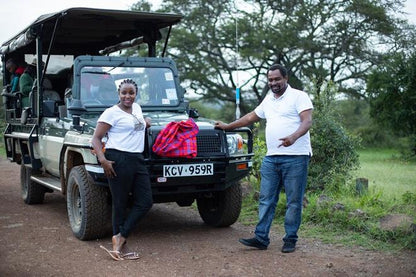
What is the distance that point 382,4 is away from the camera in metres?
29.1

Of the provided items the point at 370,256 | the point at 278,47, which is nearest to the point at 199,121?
the point at 370,256

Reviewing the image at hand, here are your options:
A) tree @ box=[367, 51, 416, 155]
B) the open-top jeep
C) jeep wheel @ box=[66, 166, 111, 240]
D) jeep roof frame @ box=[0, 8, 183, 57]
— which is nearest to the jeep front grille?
the open-top jeep

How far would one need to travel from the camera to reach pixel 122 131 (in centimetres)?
538

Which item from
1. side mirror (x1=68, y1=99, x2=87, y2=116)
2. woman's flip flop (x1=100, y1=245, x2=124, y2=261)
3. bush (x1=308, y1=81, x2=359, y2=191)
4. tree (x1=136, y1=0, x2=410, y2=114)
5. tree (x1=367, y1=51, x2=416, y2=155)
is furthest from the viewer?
tree (x1=136, y1=0, x2=410, y2=114)

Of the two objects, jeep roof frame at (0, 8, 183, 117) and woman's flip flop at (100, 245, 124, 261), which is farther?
jeep roof frame at (0, 8, 183, 117)

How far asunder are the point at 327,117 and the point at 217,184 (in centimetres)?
316

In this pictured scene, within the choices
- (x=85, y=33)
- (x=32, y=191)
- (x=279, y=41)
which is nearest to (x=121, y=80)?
(x=85, y=33)

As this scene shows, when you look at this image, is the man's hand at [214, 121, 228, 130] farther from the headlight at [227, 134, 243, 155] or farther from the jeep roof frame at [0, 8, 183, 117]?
the jeep roof frame at [0, 8, 183, 117]

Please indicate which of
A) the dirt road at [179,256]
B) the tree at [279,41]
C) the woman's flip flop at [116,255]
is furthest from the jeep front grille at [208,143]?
the tree at [279,41]

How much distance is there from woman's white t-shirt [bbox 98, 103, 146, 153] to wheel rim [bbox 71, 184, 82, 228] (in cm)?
119

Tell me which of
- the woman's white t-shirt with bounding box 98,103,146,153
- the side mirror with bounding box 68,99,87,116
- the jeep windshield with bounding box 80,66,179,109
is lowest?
the woman's white t-shirt with bounding box 98,103,146,153

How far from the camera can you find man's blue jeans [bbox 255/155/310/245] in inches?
219

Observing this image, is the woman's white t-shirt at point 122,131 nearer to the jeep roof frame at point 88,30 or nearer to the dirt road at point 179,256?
the dirt road at point 179,256

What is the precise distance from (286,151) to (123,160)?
5.31 ft
